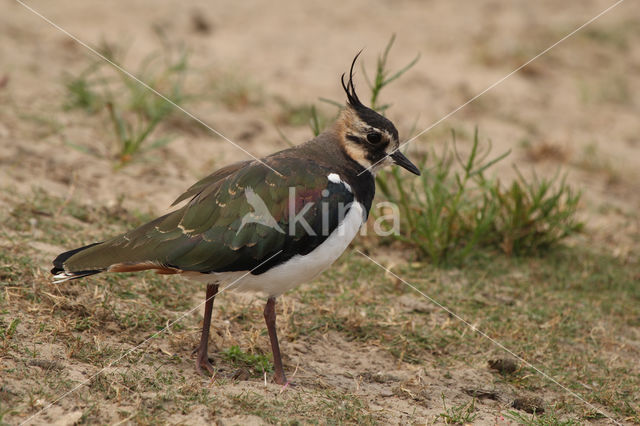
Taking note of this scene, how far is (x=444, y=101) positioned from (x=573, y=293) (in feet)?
11.6

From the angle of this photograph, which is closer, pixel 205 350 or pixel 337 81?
pixel 205 350

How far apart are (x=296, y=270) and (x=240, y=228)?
0.35 metres

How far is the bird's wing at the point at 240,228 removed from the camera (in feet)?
12.5

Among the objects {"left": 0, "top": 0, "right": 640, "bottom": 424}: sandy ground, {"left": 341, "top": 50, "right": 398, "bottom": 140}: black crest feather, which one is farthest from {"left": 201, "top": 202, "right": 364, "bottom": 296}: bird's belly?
{"left": 0, "top": 0, "right": 640, "bottom": 424}: sandy ground

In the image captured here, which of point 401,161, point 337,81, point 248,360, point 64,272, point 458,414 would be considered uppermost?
point 337,81

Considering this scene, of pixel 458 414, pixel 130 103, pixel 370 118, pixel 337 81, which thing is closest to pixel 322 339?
pixel 458 414

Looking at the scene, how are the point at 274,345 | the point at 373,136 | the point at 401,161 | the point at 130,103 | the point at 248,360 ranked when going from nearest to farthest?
1. the point at 274,345
2. the point at 248,360
3. the point at 373,136
4. the point at 401,161
5. the point at 130,103

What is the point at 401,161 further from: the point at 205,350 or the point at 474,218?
the point at 205,350

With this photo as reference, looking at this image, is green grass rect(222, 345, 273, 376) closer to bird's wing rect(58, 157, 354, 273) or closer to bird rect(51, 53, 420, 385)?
bird rect(51, 53, 420, 385)

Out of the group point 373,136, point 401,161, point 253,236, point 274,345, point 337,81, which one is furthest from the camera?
point 337,81

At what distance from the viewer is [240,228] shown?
3832 mm

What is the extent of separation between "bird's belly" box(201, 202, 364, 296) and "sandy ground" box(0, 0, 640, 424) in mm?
861

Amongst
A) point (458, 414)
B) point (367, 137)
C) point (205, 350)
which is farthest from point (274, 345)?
point (367, 137)

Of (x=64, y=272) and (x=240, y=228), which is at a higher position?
(x=240, y=228)
